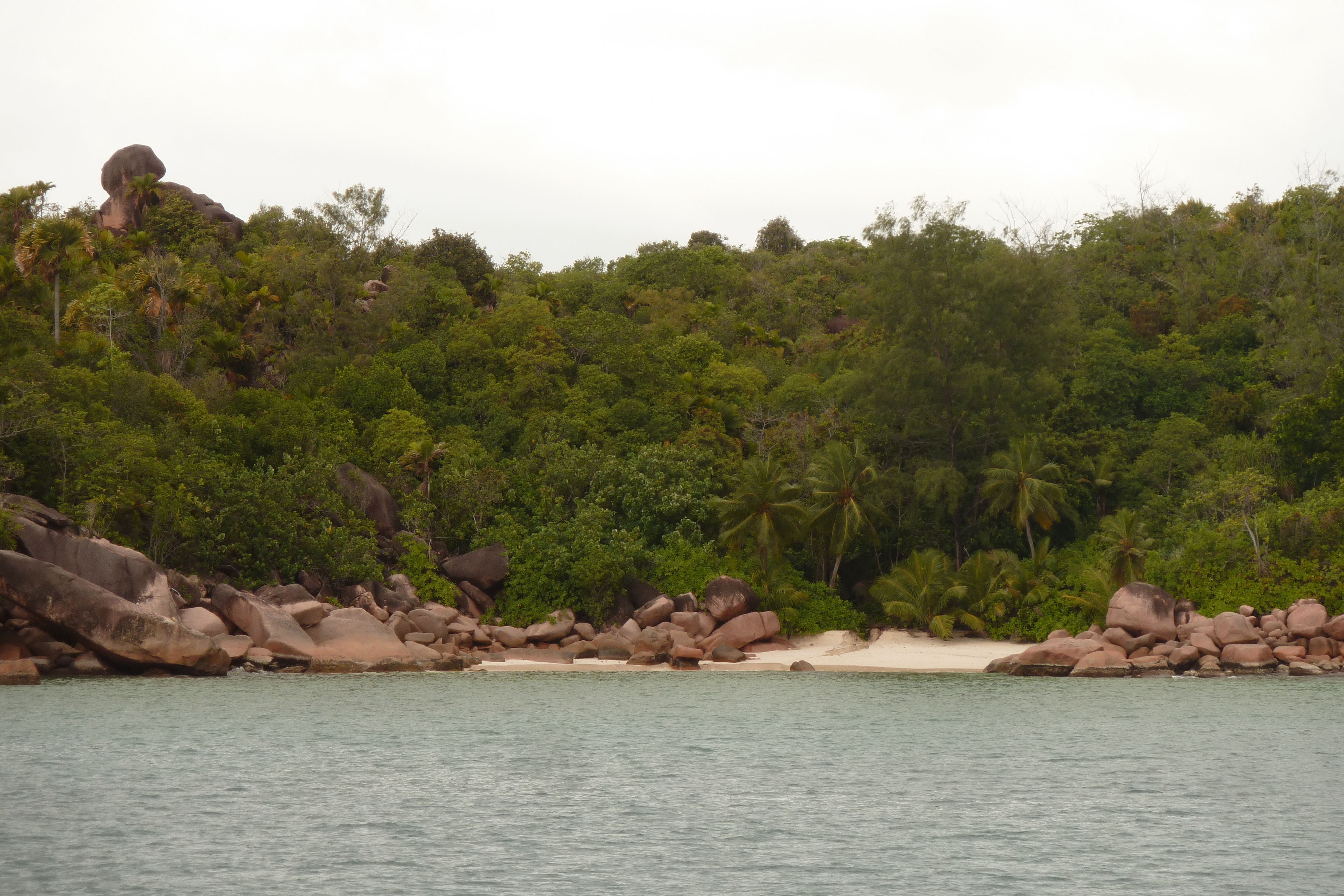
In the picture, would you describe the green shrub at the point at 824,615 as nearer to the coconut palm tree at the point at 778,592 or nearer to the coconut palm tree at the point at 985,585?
the coconut palm tree at the point at 778,592

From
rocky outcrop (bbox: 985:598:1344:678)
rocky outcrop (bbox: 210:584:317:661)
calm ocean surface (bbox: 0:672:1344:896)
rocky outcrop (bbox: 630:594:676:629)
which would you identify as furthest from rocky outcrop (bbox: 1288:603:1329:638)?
rocky outcrop (bbox: 210:584:317:661)

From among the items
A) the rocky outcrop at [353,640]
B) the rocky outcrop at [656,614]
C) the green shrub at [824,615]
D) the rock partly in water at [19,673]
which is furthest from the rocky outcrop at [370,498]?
the green shrub at [824,615]

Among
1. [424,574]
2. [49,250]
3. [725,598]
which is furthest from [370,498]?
[49,250]

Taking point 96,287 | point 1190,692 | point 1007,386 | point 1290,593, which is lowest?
point 1190,692

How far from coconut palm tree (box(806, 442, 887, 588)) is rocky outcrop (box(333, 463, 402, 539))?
17429 mm

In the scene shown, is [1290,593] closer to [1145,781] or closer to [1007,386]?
[1007,386]

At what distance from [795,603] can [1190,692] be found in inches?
666

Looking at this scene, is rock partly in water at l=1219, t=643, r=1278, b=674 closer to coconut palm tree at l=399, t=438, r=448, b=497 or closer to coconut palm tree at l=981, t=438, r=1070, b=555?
coconut palm tree at l=981, t=438, r=1070, b=555

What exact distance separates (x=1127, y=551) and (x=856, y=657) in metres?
11.0

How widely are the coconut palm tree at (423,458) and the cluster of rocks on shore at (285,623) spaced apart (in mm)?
4536

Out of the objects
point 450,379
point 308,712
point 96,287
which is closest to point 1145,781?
point 308,712

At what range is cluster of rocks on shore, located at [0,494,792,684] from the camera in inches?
1308

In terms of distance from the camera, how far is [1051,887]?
44.1ft

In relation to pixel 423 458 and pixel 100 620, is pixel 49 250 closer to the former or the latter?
pixel 423 458
